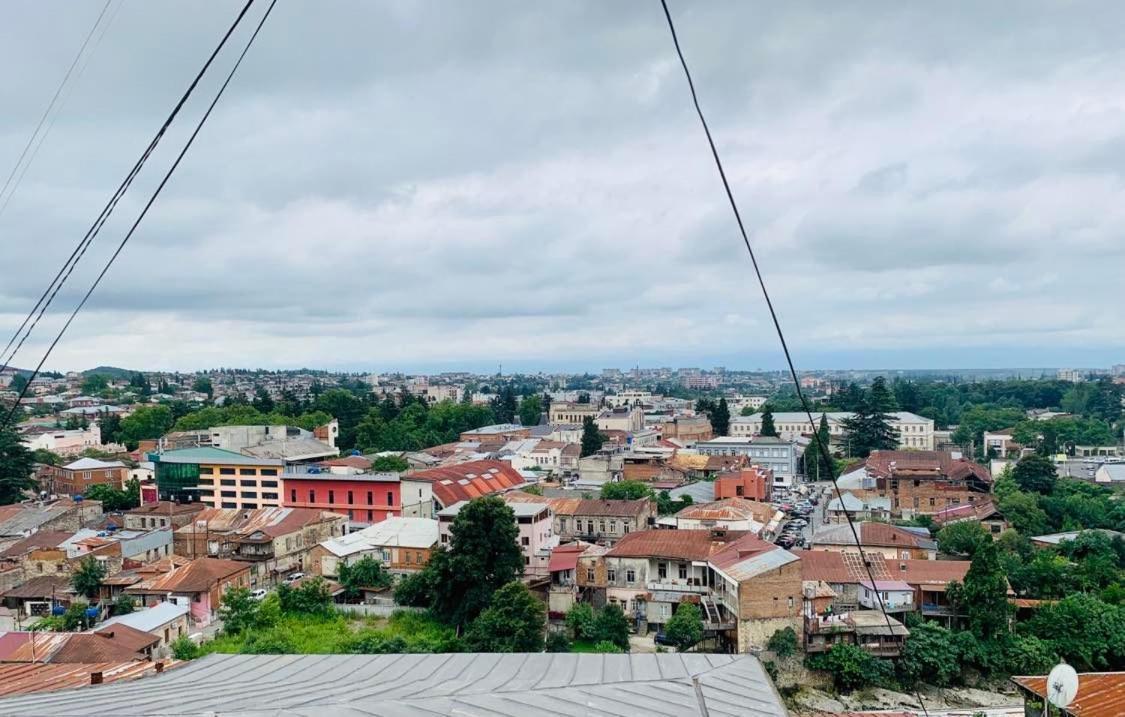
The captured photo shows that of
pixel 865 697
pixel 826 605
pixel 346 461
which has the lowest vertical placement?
pixel 865 697

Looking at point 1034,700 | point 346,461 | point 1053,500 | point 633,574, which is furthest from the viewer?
point 346,461

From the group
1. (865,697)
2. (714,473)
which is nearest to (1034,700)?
(865,697)

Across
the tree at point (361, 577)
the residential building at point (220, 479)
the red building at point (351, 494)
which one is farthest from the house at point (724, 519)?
the residential building at point (220, 479)

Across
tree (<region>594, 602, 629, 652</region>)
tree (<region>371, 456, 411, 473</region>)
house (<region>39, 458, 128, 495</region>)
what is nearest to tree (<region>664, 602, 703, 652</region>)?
tree (<region>594, 602, 629, 652</region>)

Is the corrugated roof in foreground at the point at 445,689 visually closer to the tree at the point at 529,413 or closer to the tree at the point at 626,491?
the tree at the point at 626,491

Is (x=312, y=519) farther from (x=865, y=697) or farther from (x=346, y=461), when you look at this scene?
(x=865, y=697)

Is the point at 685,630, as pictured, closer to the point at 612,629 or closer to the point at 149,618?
the point at 612,629

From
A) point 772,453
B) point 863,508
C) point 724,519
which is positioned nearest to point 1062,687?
point 724,519
